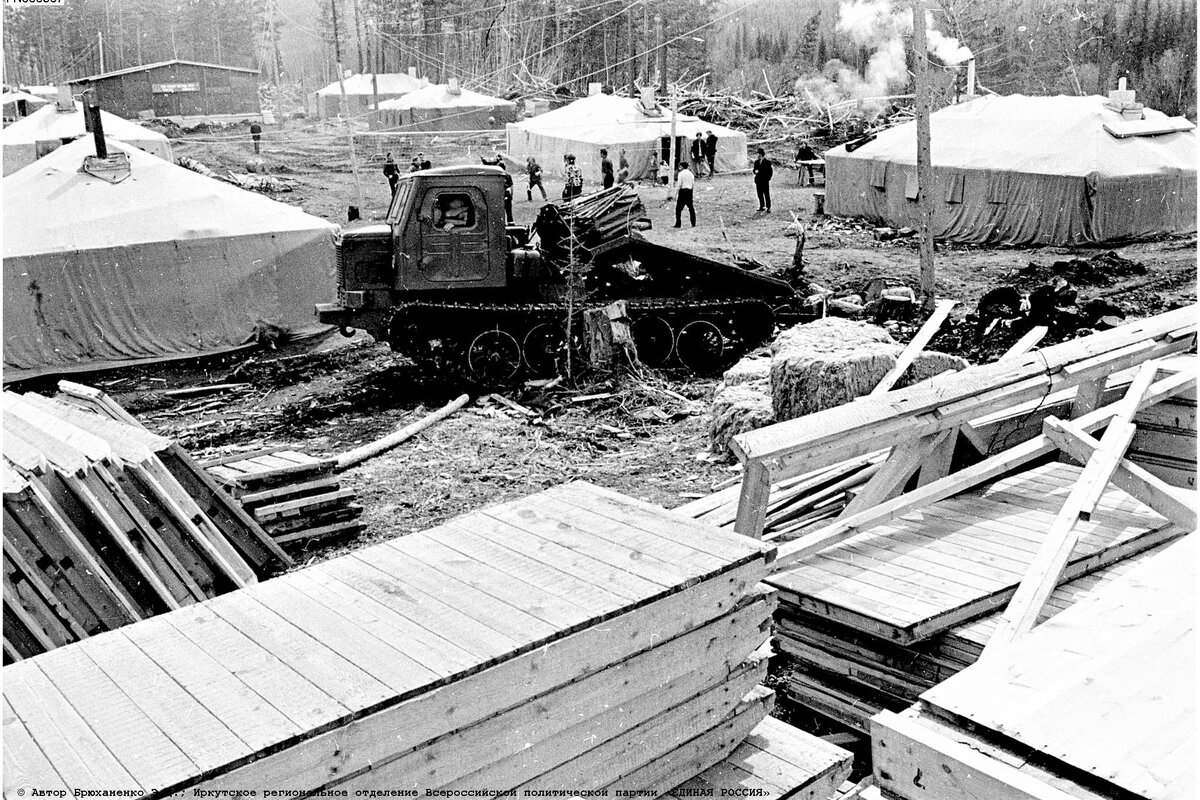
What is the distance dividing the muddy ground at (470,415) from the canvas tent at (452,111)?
30.3m

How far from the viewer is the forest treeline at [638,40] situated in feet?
142

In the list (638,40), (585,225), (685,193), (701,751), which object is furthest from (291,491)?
(638,40)

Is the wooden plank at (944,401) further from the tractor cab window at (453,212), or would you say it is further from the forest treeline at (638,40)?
the forest treeline at (638,40)

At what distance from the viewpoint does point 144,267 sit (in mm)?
14773

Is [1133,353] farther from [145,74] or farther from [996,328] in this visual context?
[145,74]

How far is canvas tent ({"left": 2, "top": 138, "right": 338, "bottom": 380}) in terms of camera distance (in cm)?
1434

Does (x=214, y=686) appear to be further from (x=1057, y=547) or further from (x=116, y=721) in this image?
(x=1057, y=547)

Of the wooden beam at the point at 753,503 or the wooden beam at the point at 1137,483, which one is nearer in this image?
the wooden beam at the point at 753,503

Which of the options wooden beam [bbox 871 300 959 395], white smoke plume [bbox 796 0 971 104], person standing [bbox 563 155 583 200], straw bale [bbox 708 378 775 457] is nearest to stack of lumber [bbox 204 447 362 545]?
straw bale [bbox 708 378 775 457]

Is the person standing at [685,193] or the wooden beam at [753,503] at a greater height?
the person standing at [685,193]

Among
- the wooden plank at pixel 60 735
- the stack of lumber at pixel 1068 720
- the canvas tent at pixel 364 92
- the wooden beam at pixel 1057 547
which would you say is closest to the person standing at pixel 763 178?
the wooden beam at pixel 1057 547

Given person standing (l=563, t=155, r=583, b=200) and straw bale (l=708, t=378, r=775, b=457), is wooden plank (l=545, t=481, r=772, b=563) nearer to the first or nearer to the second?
straw bale (l=708, t=378, r=775, b=457)

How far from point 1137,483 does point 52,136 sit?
3099cm

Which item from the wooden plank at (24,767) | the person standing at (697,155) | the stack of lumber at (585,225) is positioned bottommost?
the wooden plank at (24,767)
